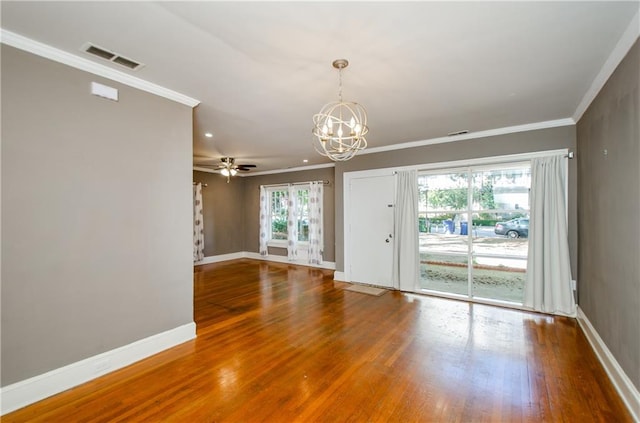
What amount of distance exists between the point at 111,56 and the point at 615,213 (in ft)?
15.0

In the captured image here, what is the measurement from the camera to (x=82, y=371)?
2.35 metres

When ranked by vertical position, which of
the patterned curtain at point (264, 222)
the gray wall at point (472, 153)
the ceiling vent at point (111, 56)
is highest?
the ceiling vent at point (111, 56)

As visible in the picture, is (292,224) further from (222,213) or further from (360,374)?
(360,374)

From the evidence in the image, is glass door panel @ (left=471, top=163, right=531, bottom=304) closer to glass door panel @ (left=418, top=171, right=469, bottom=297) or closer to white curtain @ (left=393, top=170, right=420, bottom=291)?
glass door panel @ (left=418, top=171, right=469, bottom=297)

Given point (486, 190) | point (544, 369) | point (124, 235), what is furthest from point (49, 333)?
point (486, 190)

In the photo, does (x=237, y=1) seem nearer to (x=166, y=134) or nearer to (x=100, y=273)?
(x=166, y=134)

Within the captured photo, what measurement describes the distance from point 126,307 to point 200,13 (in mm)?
2618

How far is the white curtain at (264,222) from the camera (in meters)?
8.46

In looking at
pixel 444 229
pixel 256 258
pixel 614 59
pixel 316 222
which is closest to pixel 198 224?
pixel 256 258

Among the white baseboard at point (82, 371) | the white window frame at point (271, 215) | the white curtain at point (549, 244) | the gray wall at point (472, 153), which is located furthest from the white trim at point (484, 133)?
the white baseboard at point (82, 371)

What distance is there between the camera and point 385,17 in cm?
181

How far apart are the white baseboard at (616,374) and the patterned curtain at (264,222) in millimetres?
7209

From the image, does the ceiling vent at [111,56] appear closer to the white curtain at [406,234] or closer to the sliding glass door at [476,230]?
the white curtain at [406,234]

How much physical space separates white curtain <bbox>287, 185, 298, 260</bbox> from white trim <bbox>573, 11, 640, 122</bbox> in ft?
20.4
